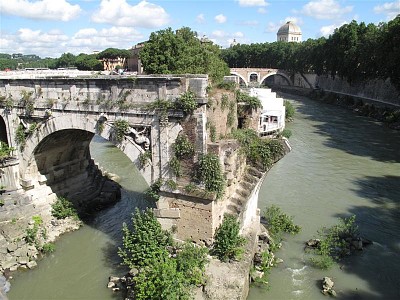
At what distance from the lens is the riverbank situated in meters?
32.6

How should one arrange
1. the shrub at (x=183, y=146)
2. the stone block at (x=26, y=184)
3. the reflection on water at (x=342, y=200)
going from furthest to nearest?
1. the stone block at (x=26, y=184)
2. the reflection on water at (x=342, y=200)
3. the shrub at (x=183, y=146)

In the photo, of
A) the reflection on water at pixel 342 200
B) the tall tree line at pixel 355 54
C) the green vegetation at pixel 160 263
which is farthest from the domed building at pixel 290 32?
the green vegetation at pixel 160 263

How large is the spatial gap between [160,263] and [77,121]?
513 centimetres

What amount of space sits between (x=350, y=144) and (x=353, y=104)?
18.6m

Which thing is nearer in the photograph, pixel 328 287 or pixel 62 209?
pixel 328 287

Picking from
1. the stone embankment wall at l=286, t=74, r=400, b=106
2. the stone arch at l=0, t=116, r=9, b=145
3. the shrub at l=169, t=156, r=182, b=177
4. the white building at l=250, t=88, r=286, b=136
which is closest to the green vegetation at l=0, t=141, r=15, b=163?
the stone arch at l=0, t=116, r=9, b=145

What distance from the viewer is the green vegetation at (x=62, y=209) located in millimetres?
13820

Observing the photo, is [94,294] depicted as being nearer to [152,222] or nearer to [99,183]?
[152,222]

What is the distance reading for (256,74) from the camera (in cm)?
6862

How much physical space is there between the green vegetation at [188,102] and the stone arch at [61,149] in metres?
1.92

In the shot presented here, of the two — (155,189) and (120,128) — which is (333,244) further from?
(120,128)

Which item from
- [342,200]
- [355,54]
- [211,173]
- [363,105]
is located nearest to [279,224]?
[342,200]

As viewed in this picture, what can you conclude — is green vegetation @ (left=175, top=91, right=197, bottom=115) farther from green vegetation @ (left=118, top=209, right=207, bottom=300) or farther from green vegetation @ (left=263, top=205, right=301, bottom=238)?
green vegetation @ (left=263, top=205, right=301, bottom=238)

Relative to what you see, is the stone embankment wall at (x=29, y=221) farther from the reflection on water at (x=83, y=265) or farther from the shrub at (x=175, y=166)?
the shrub at (x=175, y=166)
